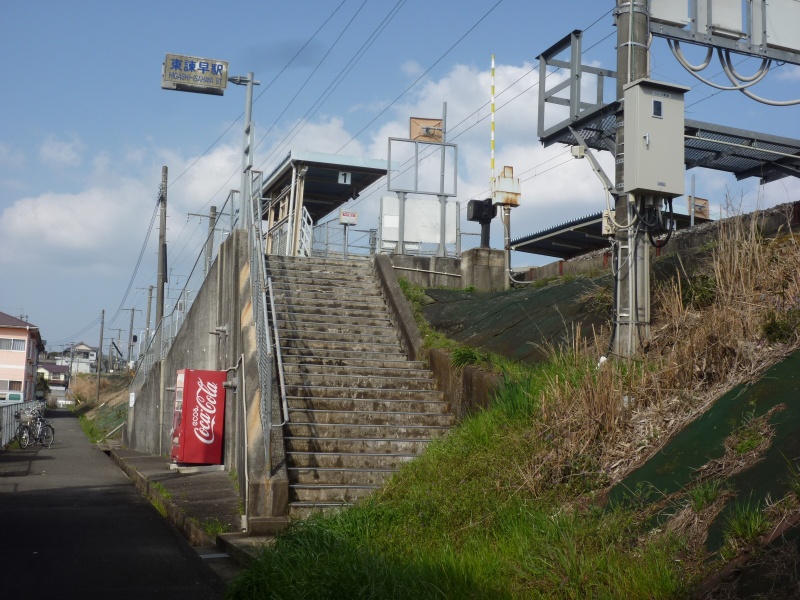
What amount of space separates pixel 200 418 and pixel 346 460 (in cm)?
481

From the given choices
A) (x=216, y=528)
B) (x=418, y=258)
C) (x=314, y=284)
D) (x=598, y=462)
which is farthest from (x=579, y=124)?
(x=418, y=258)

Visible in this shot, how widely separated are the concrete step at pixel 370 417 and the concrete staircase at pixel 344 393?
0.01 m

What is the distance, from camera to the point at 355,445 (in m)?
10.4

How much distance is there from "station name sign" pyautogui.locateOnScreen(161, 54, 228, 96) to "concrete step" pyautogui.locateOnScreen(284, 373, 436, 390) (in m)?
11.5

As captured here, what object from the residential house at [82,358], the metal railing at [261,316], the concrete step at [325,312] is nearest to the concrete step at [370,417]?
the metal railing at [261,316]

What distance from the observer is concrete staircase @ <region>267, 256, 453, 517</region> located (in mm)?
9797

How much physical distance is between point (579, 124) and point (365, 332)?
5.59 meters

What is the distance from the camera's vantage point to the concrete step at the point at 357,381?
463 inches

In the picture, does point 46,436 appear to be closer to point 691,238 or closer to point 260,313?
point 260,313

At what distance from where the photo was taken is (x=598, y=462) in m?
6.65

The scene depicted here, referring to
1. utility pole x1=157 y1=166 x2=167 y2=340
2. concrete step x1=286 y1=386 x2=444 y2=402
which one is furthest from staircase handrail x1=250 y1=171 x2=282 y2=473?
utility pole x1=157 y1=166 x2=167 y2=340

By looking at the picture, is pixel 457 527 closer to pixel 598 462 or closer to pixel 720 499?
pixel 598 462

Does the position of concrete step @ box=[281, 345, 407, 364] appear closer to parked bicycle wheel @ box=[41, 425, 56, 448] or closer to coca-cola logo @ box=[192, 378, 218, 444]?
coca-cola logo @ box=[192, 378, 218, 444]

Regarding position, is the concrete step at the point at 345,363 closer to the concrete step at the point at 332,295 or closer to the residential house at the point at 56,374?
the concrete step at the point at 332,295
